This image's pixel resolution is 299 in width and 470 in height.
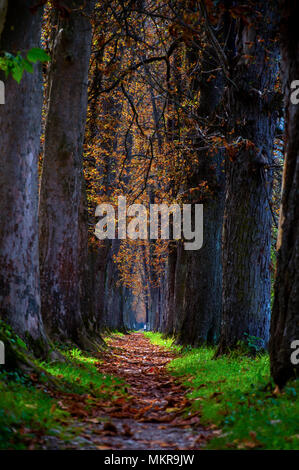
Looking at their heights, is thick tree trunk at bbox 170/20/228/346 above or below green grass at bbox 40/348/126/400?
above

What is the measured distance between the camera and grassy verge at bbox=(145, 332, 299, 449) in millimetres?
3707

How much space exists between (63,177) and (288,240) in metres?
6.25

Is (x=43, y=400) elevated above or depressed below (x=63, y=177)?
below

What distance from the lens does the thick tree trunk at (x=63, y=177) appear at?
9.99 meters

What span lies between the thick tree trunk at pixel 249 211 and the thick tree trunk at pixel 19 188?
3.98 metres

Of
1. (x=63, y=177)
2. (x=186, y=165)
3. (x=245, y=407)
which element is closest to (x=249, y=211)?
(x=63, y=177)

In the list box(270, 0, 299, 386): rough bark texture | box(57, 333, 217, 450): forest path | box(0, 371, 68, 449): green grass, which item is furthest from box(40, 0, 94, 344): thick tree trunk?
box(270, 0, 299, 386): rough bark texture

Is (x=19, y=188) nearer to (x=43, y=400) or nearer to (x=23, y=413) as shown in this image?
(x=43, y=400)

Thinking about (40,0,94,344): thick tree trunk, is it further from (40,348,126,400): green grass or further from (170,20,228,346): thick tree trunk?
(170,20,228,346): thick tree trunk

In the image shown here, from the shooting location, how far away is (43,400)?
5.03m

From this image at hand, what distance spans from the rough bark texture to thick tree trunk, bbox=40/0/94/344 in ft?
19.1

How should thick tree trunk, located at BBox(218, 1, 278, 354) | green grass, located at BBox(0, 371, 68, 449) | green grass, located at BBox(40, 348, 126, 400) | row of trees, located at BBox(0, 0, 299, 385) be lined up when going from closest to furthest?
green grass, located at BBox(0, 371, 68, 449)
row of trees, located at BBox(0, 0, 299, 385)
green grass, located at BBox(40, 348, 126, 400)
thick tree trunk, located at BBox(218, 1, 278, 354)

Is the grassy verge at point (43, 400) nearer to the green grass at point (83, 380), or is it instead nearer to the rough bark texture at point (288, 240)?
the green grass at point (83, 380)
